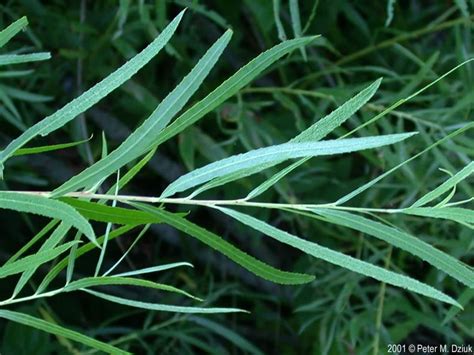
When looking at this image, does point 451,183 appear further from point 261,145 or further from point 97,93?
point 261,145

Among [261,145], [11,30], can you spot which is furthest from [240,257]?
[261,145]

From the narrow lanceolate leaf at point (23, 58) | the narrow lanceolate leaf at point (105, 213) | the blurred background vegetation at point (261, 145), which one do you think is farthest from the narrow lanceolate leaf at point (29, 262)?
the blurred background vegetation at point (261, 145)

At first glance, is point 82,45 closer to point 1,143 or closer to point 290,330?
point 1,143

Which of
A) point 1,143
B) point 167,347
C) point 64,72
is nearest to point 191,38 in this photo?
point 64,72

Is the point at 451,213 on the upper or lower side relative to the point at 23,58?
lower

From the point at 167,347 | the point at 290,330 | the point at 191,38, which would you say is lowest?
the point at 290,330
